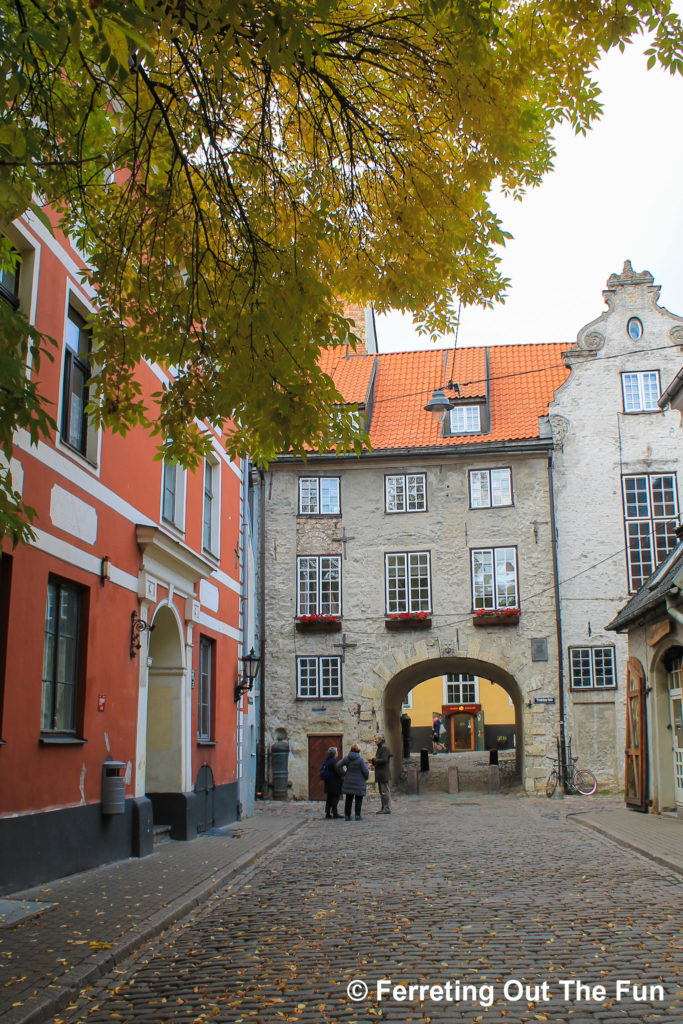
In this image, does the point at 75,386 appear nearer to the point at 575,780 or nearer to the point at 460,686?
the point at 575,780

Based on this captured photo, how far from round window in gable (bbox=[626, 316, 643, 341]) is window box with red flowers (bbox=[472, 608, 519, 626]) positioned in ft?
29.1

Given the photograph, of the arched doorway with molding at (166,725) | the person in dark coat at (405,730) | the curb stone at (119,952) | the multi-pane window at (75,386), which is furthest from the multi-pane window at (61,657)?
the person in dark coat at (405,730)

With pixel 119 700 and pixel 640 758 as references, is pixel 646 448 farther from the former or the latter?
pixel 119 700

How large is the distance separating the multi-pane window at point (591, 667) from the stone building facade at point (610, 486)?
0.09 feet

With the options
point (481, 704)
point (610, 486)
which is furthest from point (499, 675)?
point (481, 704)

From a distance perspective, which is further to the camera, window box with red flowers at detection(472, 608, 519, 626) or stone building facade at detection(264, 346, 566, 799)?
stone building facade at detection(264, 346, 566, 799)

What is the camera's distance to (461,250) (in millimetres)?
7992

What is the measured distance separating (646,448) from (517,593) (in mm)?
5531

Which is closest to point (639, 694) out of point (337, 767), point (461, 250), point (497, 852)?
point (337, 767)

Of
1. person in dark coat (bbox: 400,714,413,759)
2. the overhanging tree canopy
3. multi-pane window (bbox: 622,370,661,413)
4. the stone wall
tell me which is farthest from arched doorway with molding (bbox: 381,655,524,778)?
the overhanging tree canopy

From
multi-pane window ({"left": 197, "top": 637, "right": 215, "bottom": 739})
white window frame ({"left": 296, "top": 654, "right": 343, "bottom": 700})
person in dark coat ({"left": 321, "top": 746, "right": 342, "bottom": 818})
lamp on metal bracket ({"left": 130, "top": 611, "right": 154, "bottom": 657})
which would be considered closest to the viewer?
lamp on metal bracket ({"left": 130, "top": 611, "right": 154, "bottom": 657})

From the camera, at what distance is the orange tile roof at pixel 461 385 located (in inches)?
1153

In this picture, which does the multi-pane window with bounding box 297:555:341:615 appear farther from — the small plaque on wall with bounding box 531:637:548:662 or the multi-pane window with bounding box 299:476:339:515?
the small plaque on wall with bounding box 531:637:548:662

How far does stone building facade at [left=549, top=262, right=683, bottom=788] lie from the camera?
26609mm
